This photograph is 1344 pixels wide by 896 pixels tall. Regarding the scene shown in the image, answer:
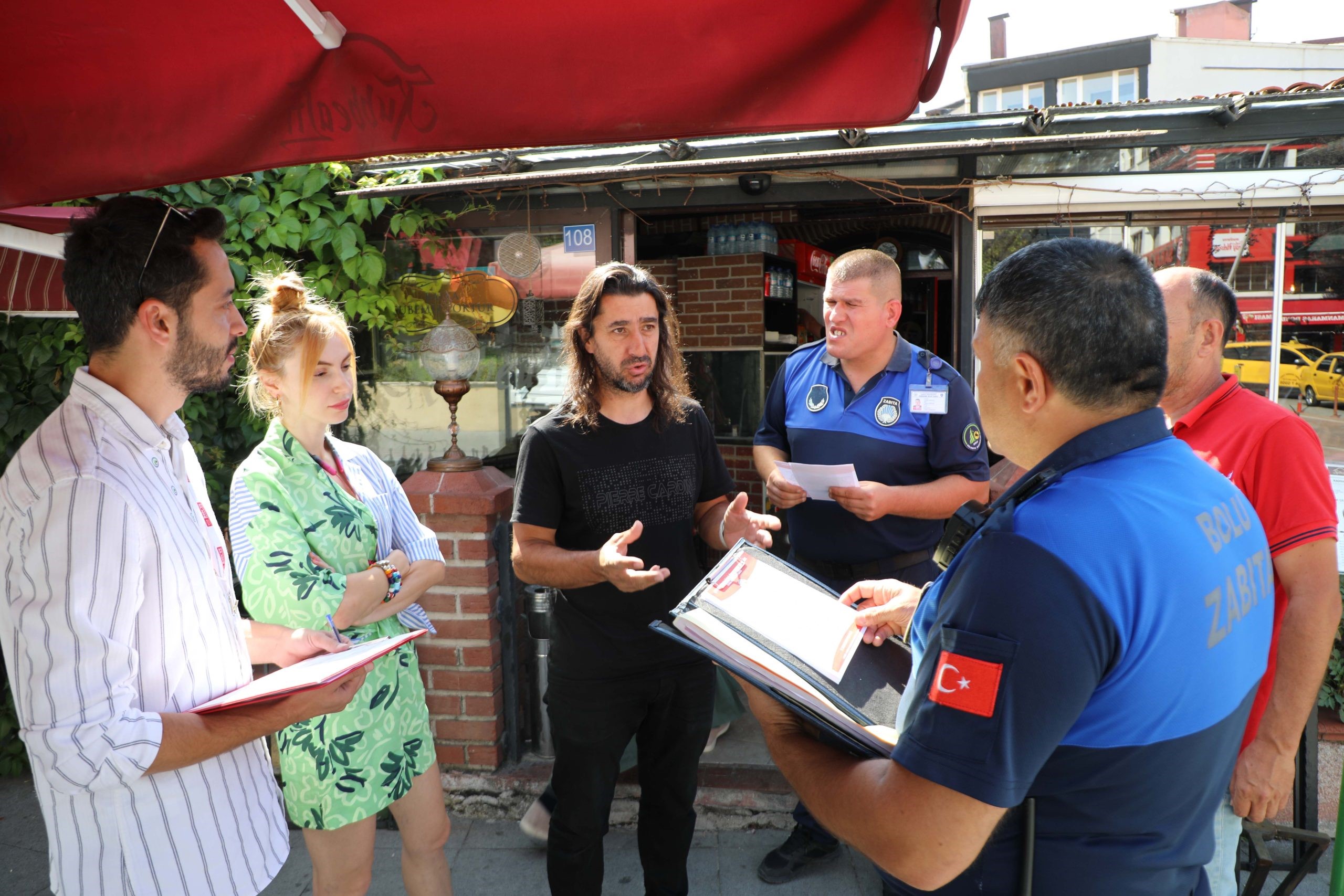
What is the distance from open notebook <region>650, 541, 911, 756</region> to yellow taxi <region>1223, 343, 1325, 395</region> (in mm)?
4563

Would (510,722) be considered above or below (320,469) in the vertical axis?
below

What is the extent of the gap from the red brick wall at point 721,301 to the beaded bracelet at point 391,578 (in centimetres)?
531

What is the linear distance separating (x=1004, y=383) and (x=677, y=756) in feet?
5.83

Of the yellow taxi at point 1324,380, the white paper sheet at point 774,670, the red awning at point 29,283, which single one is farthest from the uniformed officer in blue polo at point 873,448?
the yellow taxi at point 1324,380

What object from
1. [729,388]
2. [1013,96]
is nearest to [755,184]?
[729,388]

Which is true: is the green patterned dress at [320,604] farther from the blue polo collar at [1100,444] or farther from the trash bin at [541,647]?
the blue polo collar at [1100,444]

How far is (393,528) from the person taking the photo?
2.43 metres

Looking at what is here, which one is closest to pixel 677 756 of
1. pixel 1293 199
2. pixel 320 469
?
pixel 320 469

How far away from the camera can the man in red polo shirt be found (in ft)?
6.55

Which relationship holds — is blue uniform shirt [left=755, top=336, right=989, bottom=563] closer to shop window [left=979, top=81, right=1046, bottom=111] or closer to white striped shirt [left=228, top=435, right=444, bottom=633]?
white striped shirt [left=228, top=435, right=444, bottom=633]

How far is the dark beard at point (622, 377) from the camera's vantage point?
98.5 inches

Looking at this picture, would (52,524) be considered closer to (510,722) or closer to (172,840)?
(172,840)

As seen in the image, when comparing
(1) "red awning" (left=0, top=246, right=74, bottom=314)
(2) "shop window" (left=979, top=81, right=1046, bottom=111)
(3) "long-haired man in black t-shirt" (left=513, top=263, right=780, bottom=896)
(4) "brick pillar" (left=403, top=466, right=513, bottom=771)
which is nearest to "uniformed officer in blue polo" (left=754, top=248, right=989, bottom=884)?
(3) "long-haired man in black t-shirt" (left=513, top=263, right=780, bottom=896)

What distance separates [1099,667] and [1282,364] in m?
5.18
